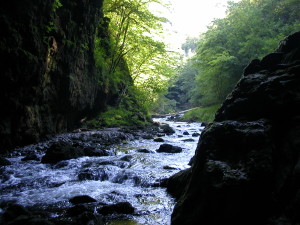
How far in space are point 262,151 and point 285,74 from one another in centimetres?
162

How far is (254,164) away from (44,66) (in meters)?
9.31

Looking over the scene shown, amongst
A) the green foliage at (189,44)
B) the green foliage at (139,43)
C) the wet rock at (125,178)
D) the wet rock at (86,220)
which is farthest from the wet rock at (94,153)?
the green foliage at (189,44)

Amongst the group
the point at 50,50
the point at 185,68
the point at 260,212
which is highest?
the point at 185,68

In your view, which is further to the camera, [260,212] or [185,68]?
[185,68]

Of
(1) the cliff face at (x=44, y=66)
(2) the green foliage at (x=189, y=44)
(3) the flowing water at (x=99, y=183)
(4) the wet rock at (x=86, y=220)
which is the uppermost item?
(2) the green foliage at (x=189, y=44)

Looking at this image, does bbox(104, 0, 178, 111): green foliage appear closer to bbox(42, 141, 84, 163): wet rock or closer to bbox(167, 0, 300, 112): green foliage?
bbox(167, 0, 300, 112): green foliage

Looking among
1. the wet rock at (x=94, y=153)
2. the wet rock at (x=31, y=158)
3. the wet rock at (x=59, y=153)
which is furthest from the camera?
the wet rock at (x=94, y=153)

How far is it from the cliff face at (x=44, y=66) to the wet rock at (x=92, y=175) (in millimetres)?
3827

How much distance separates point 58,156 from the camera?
7.70 m

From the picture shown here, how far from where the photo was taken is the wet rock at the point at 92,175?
608 centimetres

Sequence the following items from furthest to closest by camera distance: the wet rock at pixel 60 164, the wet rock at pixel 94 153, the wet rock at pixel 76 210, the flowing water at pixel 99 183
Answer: the wet rock at pixel 94 153, the wet rock at pixel 60 164, the flowing water at pixel 99 183, the wet rock at pixel 76 210

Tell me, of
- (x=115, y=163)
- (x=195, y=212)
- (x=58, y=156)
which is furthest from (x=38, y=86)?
(x=195, y=212)

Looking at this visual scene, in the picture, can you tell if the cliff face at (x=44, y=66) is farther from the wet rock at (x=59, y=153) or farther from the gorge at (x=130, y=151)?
the wet rock at (x=59, y=153)

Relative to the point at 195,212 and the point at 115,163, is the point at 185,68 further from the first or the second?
the point at 195,212
